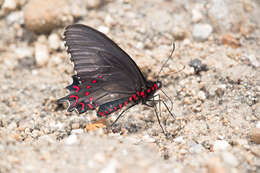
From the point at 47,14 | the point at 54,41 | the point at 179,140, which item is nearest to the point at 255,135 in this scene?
the point at 179,140

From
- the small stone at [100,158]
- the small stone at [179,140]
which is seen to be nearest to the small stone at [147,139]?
the small stone at [179,140]

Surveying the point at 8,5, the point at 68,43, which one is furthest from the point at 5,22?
the point at 68,43

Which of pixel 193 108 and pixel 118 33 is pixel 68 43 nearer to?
pixel 118 33

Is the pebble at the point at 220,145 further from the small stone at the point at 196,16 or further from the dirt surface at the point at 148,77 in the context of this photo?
the small stone at the point at 196,16

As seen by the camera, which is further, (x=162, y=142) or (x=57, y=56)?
(x=57, y=56)

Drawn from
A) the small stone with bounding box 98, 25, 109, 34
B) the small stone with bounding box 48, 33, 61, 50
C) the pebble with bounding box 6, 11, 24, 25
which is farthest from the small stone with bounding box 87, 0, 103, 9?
the pebble with bounding box 6, 11, 24, 25

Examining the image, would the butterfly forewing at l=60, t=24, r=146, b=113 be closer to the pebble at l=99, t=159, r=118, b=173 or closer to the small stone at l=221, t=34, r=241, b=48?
the pebble at l=99, t=159, r=118, b=173

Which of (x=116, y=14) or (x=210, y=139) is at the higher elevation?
(x=116, y=14)

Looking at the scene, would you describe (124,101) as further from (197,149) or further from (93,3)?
(93,3)
